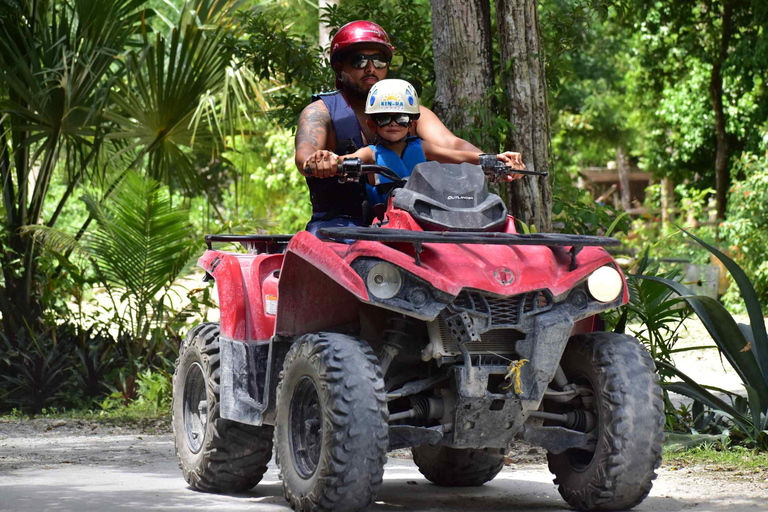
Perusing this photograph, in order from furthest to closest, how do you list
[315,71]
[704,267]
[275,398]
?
[704,267]
[315,71]
[275,398]

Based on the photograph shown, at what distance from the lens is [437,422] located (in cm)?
456

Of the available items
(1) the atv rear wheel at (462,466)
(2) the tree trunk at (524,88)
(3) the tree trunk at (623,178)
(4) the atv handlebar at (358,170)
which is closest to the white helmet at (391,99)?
(4) the atv handlebar at (358,170)

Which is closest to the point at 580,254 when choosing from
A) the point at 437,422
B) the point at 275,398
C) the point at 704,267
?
the point at 437,422

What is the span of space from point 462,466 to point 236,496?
3.74 feet

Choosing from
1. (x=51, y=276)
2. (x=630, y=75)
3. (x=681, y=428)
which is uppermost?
(x=630, y=75)

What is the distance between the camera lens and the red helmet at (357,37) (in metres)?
5.66

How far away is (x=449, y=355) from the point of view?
429 cm

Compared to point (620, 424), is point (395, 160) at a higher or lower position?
higher

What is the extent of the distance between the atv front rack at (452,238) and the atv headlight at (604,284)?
0.10 metres

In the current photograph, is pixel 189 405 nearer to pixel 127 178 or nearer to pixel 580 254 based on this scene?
pixel 580 254

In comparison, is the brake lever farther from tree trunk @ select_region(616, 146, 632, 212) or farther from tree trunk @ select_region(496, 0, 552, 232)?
tree trunk @ select_region(616, 146, 632, 212)

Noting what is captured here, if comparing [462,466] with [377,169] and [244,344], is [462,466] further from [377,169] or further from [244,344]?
[377,169]

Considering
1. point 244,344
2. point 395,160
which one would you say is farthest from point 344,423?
point 395,160

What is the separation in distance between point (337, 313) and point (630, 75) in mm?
21460
